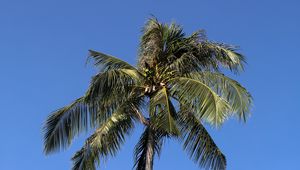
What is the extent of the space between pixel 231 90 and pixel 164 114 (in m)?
2.31

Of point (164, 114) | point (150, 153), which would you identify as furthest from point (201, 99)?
point (150, 153)

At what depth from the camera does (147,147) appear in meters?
21.3

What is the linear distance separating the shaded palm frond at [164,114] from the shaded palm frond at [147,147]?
0.45m

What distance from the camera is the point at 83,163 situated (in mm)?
21469

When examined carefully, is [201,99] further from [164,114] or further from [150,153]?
[150,153]

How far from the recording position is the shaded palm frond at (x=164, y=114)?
2011cm

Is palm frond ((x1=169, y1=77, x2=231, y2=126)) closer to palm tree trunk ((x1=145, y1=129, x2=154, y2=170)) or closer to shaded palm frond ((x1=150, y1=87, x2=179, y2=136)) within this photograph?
shaded palm frond ((x1=150, y1=87, x2=179, y2=136))

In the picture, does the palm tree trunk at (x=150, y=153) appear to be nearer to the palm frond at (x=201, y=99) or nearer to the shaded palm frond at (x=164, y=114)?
the shaded palm frond at (x=164, y=114)

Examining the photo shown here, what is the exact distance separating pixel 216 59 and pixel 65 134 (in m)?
4.86

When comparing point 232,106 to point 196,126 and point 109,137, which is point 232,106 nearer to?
point 196,126

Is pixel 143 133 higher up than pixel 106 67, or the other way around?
pixel 106 67

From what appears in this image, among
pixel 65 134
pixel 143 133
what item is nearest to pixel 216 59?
pixel 143 133

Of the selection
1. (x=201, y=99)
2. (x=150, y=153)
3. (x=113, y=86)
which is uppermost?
(x=113, y=86)

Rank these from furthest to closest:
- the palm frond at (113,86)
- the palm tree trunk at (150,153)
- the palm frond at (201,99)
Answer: the palm tree trunk at (150,153)
the palm frond at (113,86)
the palm frond at (201,99)
